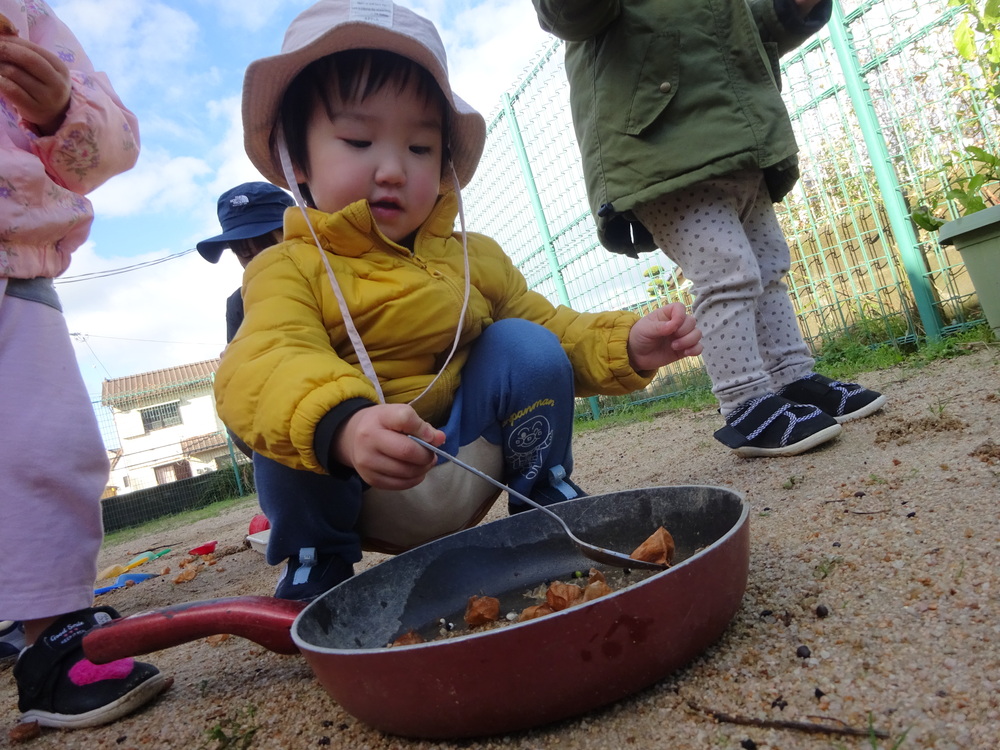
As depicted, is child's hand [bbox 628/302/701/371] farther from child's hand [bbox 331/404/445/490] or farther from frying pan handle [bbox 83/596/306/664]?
frying pan handle [bbox 83/596/306/664]

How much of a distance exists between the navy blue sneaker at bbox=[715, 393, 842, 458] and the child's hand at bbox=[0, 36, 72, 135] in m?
1.53

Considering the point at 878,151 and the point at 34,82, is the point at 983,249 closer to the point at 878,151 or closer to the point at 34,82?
the point at 878,151

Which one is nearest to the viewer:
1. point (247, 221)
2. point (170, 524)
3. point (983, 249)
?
point (983, 249)

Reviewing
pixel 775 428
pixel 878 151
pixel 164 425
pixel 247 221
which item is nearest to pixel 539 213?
Answer: pixel 878 151

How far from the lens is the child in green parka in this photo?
64.5 inches

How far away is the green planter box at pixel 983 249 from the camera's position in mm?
2107

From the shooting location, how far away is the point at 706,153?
1.63 m

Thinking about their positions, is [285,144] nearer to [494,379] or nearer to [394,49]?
[394,49]

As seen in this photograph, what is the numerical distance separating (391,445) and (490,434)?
0.54m

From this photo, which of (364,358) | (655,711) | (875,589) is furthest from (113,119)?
(875,589)

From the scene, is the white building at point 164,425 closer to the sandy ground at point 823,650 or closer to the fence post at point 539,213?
the fence post at point 539,213

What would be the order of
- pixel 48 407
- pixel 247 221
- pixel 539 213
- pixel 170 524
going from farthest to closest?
pixel 170 524
pixel 539 213
pixel 247 221
pixel 48 407

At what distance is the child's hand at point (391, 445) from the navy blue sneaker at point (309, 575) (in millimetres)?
426

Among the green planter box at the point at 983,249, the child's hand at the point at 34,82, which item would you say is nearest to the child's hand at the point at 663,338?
the child's hand at the point at 34,82
